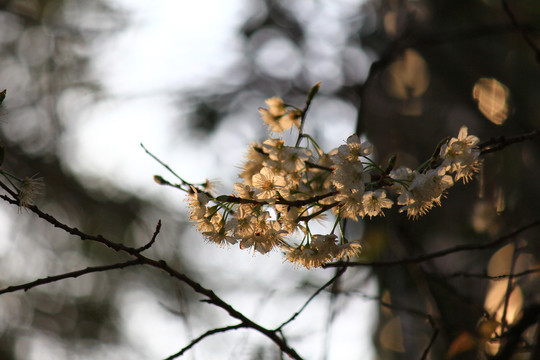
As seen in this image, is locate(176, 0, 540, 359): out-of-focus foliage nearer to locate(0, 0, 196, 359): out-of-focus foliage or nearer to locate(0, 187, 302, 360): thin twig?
locate(0, 187, 302, 360): thin twig

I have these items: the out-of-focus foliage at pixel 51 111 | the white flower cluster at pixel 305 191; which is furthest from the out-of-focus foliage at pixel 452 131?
the out-of-focus foliage at pixel 51 111

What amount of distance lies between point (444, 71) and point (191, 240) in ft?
9.94

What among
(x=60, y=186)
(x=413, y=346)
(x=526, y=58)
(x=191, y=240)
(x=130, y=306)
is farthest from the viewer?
(x=130, y=306)

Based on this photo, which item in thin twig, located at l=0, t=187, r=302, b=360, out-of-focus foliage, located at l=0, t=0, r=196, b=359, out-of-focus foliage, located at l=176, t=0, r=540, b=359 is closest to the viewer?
thin twig, located at l=0, t=187, r=302, b=360

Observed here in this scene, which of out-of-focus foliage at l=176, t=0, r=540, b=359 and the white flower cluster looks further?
out-of-focus foliage at l=176, t=0, r=540, b=359

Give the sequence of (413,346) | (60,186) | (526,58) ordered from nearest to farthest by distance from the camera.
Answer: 1. (413,346)
2. (526,58)
3. (60,186)

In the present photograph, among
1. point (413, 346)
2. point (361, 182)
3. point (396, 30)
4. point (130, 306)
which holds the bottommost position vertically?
point (361, 182)

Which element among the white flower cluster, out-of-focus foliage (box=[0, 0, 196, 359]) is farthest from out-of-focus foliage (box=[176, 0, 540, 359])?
out-of-focus foliage (box=[0, 0, 196, 359])

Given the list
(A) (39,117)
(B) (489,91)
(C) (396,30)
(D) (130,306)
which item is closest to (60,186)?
(A) (39,117)

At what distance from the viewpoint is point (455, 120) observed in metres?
3.00

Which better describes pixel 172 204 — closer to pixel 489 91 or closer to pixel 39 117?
pixel 39 117

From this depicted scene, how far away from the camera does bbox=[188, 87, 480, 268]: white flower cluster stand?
4.27 ft

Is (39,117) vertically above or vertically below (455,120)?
above

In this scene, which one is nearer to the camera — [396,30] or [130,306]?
[396,30]
